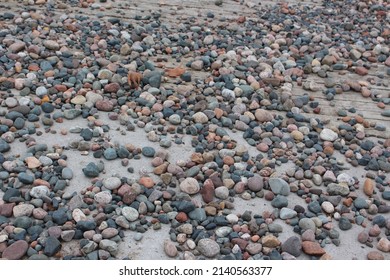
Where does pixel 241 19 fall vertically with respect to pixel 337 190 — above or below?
above

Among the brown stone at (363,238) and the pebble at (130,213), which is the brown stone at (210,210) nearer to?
the pebble at (130,213)

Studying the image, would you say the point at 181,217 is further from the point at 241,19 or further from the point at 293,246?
the point at 241,19

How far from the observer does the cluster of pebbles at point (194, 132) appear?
283 cm

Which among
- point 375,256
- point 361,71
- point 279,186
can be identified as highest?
point 361,71

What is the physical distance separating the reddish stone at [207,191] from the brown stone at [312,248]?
2.01 ft

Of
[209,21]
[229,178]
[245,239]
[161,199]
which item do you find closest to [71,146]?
[161,199]

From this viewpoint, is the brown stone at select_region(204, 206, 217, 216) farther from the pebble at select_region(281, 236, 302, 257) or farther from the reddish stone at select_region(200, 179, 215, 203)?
the pebble at select_region(281, 236, 302, 257)

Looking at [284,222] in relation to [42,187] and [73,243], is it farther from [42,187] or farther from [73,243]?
[42,187]

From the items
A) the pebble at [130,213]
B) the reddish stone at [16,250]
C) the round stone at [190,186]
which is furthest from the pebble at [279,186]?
the reddish stone at [16,250]

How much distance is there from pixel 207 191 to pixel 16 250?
1.12 meters

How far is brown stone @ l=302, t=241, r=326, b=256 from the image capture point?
2.76 m

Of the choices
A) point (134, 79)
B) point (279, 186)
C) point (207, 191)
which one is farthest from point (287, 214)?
point (134, 79)

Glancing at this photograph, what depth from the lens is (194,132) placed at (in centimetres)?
369

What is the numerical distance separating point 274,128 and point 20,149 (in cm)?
179
